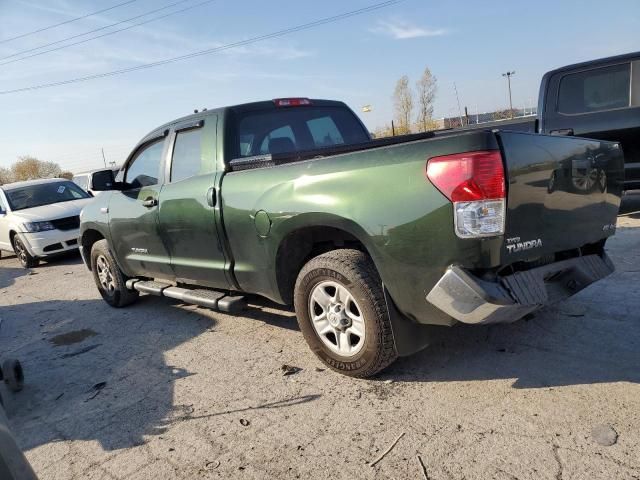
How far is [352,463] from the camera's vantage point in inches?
92.8

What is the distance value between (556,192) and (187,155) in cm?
297

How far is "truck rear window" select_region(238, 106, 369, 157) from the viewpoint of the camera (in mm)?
4109

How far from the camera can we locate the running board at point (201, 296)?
12.8 feet

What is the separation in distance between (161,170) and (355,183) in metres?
2.49

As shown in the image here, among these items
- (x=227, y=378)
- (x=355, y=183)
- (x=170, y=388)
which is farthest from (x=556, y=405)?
(x=170, y=388)

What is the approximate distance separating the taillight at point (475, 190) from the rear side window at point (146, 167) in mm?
3129

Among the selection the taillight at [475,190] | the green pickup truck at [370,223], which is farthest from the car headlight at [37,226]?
the taillight at [475,190]

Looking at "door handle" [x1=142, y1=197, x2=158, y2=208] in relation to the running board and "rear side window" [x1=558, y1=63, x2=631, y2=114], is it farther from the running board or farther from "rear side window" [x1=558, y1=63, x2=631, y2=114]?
"rear side window" [x1=558, y1=63, x2=631, y2=114]

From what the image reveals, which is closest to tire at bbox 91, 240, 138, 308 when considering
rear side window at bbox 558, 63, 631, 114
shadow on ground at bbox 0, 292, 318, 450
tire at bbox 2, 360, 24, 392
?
shadow on ground at bbox 0, 292, 318, 450

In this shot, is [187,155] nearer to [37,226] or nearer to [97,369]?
[97,369]

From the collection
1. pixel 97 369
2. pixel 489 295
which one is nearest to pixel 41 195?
pixel 97 369

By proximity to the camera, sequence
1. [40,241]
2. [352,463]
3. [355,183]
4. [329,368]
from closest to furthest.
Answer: [352,463] → [355,183] → [329,368] → [40,241]

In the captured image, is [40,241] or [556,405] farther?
[40,241]

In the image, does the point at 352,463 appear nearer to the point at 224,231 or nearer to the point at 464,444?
the point at 464,444
